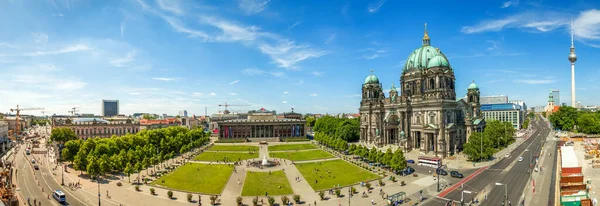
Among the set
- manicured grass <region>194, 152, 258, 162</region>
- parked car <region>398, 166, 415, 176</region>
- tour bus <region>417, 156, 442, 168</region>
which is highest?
tour bus <region>417, 156, 442, 168</region>

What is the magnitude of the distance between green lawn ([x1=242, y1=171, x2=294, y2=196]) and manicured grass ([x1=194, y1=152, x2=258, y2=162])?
2393cm

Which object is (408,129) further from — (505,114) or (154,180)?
(505,114)

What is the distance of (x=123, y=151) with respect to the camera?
2931 inches

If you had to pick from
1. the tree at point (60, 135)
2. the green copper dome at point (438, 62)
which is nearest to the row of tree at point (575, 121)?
the green copper dome at point (438, 62)

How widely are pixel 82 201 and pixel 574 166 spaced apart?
82680 mm

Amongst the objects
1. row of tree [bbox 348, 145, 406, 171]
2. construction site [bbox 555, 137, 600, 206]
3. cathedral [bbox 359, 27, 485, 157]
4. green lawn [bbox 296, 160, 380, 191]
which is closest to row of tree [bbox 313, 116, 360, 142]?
cathedral [bbox 359, 27, 485, 157]

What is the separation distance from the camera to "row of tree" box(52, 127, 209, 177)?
66444mm

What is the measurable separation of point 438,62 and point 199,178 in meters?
82.6

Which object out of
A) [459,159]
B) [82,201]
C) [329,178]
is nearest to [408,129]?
[459,159]

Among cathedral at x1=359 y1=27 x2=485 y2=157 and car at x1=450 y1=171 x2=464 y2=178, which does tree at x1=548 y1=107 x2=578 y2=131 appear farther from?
car at x1=450 y1=171 x2=464 y2=178

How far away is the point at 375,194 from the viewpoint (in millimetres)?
55750

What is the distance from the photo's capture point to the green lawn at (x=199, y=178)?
196ft

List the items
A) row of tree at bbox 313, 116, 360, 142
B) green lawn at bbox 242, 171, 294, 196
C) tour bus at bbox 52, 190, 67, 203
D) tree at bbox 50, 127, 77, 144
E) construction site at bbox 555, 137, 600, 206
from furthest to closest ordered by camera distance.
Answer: row of tree at bbox 313, 116, 360, 142 → tree at bbox 50, 127, 77, 144 → green lawn at bbox 242, 171, 294, 196 → tour bus at bbox 52, 190, 67, 203 → construction site at bbox 555, 137, 600, 206

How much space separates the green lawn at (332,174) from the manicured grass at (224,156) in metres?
22.9
